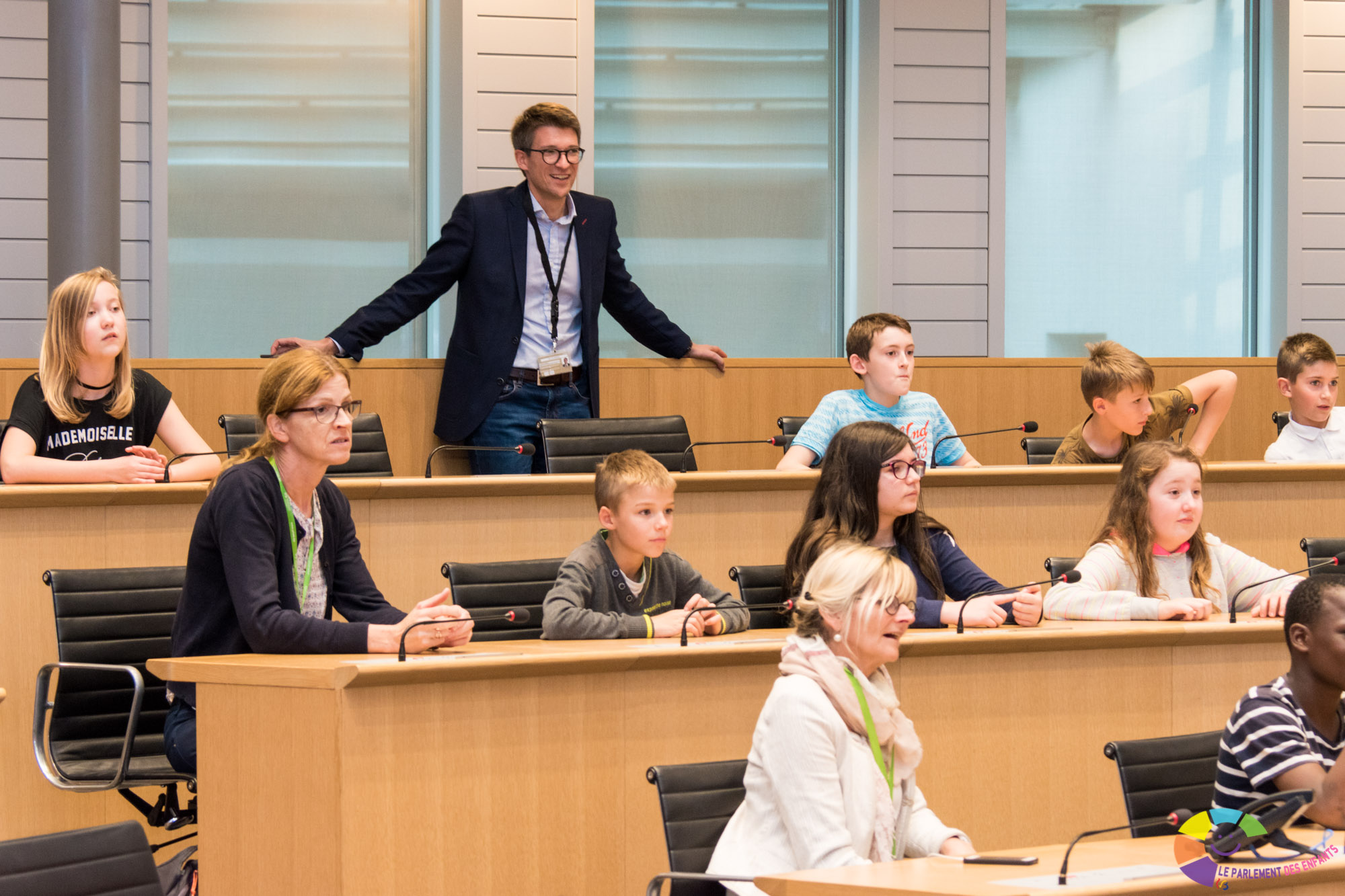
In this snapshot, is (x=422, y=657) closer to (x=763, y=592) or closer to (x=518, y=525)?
(x=763, y=592)

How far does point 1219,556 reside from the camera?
371 cm

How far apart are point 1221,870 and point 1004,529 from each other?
8.03 ft

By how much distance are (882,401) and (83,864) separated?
10.1 ft

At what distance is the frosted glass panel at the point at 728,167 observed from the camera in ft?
23.0

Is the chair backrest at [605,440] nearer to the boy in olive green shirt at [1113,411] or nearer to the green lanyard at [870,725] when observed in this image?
the boy in olive green shirt at [1113,411]

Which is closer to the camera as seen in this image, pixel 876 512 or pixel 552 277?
pixel 876 512

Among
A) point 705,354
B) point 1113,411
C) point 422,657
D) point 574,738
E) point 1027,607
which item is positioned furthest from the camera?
point 705,354

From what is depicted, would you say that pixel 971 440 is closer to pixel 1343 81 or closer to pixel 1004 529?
pixel 1004 529

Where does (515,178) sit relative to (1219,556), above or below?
above

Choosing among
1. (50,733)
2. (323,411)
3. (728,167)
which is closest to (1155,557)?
(323,411)

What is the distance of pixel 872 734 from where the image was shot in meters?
2.36

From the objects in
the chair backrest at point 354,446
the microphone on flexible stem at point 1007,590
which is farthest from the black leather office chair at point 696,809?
the chair backrest at point 354,446

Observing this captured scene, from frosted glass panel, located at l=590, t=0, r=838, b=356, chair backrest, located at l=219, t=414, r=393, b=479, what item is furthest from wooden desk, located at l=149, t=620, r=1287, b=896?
frosted glass panel, located at l=590, t=0, r=838, b=356

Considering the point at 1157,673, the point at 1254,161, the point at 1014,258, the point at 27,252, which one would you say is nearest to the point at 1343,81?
the point at 1254,161
